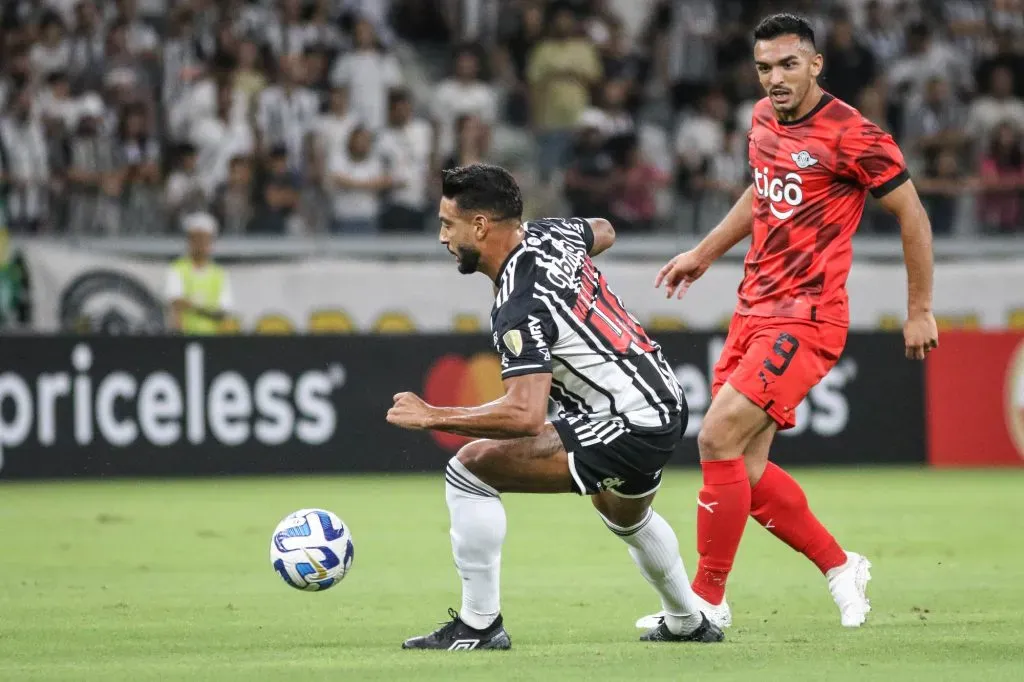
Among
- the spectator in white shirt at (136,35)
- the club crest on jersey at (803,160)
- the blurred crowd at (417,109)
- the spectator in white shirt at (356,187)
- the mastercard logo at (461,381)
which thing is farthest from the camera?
the spectator in white shirt at (136,35)

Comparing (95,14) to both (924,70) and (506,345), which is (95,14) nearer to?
(924,70)

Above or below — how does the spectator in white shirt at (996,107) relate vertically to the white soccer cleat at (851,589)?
above

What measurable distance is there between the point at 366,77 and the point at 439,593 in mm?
9589

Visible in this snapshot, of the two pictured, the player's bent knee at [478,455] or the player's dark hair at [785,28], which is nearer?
the player's bent knee at [478,455]

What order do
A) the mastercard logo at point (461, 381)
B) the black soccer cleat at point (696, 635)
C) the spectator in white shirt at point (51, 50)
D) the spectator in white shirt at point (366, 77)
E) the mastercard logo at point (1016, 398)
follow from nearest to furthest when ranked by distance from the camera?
1. the black soccer cleat at point (696, 635)
2. the mastercard logo at point (461, 381)
3. the mastercard logo at point (1016, 398)
4. the spectator in white shirt at point (51, 50)
5. the spectator in white shirt at point (366, 77)

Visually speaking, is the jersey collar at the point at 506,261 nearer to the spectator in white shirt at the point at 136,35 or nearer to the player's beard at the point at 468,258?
the player's beard at the point at 468,258

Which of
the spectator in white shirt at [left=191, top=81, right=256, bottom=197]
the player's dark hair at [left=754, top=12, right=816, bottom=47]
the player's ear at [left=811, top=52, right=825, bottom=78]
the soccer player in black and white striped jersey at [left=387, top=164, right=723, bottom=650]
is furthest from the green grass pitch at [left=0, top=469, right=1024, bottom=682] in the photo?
the spectator in white shirt at [left=191, top=81, right=256, bottom=197]

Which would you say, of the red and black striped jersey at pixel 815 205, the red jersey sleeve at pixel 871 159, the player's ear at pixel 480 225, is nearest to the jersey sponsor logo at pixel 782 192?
the red and black striped jersey at pixel 815 205

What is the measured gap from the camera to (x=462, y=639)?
5.93 meters

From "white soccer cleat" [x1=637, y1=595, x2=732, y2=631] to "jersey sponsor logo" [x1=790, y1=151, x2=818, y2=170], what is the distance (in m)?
1.81

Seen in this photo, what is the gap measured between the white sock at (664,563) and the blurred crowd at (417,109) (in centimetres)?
932

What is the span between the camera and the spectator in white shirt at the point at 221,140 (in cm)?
1527

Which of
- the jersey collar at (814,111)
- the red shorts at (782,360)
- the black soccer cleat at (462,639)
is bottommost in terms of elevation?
the black soccer cleat at (462,639)

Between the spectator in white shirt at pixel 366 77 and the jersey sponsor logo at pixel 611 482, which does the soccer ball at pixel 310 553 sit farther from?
the spectator in white shirt at pixel 366 77
